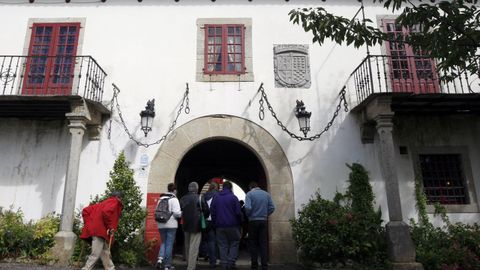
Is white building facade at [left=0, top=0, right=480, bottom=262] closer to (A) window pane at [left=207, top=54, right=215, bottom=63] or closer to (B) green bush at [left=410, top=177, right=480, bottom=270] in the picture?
(A) window pane at [left=207, top=54, right=215, bottom=63]

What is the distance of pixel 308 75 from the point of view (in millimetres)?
8594

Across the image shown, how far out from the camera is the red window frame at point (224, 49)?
8.66 metres

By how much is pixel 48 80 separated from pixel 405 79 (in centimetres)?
820

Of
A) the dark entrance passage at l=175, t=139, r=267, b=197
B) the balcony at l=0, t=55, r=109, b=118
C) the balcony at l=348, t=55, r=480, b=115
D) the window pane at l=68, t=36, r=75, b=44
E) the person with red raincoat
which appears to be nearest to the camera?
the person with red raincoat

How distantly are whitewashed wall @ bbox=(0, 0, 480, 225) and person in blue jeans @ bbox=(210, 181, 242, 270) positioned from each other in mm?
1915

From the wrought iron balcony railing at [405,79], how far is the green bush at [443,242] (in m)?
2.17

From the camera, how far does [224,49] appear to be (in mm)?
8727

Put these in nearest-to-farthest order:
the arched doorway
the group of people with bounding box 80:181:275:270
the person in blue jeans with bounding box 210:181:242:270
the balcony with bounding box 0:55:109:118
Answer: the group of people with bounding box 80:181:275:270 < the person in blue jeans with bounding box 210:181:242:270 < the arched doorway < the balcony with bounding box 0:55:109:118

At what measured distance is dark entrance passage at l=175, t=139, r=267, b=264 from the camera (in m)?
10.6

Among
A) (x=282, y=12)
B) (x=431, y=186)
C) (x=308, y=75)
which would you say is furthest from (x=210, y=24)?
(x=431, y=186)

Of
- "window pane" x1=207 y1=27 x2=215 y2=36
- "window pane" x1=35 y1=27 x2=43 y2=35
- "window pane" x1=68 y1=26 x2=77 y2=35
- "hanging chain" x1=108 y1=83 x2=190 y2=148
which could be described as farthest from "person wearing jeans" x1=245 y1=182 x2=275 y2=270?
"window pane" x1=35 y1=27 x2=43 y2=35

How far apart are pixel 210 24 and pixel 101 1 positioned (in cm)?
280

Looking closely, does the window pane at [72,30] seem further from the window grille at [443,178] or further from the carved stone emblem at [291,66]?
the window grille at [443,178]

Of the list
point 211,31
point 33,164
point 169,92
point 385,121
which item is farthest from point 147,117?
point 385,121
